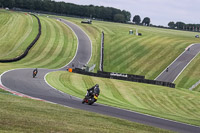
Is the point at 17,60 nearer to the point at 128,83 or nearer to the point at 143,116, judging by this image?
the point at 128,83

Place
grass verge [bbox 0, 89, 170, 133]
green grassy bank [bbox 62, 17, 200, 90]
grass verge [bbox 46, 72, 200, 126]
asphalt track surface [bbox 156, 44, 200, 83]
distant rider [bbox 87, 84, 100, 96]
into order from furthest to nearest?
green grassy bank [bbox 62, 17, 200, 90]
asphalt track surface [bbox 156, 44, 200, 83]
grass verge [bbox 46, 72, 200, 126]
distant rider [bbox 87, 84, 100, 96]
grass verge [bbox 0, 89, 170, 133]

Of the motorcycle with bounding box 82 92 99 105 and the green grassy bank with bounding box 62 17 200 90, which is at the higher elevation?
the motorcycle with bounding box 82 92 99 105

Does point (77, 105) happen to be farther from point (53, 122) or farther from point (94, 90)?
point (53, 122)

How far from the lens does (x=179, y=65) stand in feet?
239

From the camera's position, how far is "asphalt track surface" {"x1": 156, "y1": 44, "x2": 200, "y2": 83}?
64.5m

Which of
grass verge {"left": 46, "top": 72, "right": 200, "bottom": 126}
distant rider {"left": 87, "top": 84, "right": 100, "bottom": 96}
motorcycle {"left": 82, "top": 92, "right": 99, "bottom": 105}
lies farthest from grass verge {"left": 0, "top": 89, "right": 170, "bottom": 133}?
Answer: grass verge {"left": 46, "top": 72, "right": 200, "bottom": 126}

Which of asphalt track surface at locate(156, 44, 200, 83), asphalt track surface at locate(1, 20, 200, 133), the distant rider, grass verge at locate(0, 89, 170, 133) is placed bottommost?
asphalt track surface at locate(156, 44, 200, 83)

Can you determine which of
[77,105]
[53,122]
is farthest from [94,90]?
[53,122]

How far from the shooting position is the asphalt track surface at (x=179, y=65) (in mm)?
64494

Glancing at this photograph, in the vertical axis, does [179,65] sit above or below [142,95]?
below

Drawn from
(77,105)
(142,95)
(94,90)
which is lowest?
(142,95)

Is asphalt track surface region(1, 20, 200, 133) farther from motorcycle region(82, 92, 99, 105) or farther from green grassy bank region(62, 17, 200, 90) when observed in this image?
green grassy bank region(62, 17, 200, 90)

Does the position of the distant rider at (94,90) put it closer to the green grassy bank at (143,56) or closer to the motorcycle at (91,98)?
the motorcycle at (91,98)

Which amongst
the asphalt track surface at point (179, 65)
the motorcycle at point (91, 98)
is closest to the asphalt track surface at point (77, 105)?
the motorcycle at point (91, 98)
